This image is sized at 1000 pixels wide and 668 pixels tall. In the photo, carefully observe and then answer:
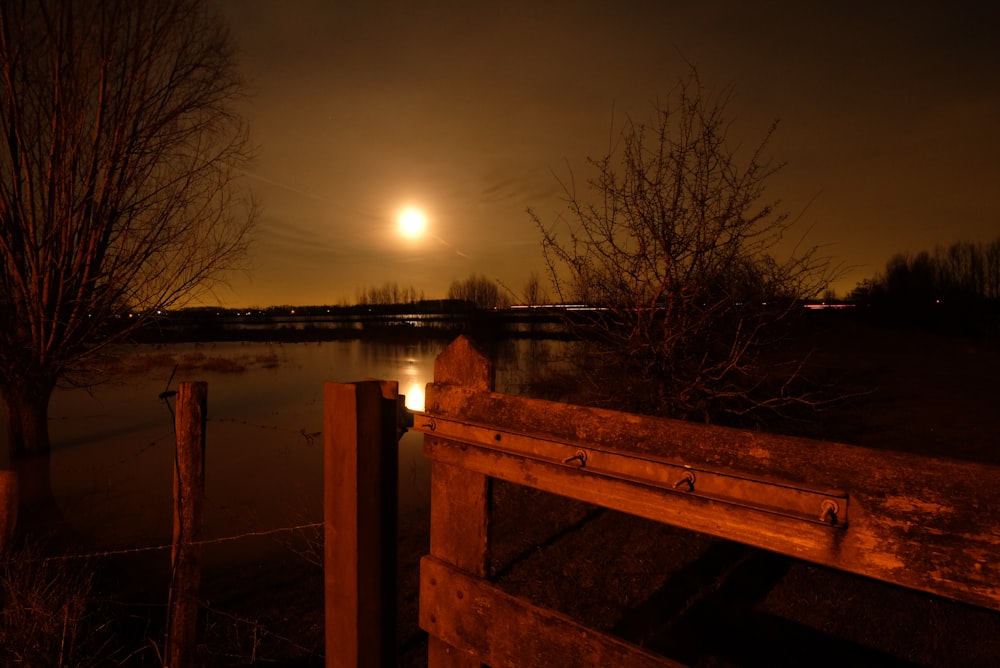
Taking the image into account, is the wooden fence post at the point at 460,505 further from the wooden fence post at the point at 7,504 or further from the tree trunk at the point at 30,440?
the tree trunk at the point at 30,440

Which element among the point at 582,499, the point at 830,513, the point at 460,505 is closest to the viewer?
the point at 830,513

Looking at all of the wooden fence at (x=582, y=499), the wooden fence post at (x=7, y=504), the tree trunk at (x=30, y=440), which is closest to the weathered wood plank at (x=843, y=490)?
the wooden fence at (x=582, y=499)

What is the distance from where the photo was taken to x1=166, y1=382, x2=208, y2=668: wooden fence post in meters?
3.54

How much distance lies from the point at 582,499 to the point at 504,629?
56 centimetres

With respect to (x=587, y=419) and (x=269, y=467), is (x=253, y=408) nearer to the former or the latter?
(x=269, y=467)

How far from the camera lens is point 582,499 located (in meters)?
1.65

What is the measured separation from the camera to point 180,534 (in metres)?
3.58

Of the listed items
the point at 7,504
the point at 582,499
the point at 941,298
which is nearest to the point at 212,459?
the point at 7,504

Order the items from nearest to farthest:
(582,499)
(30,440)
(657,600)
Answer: (582,499), (657,600), (30,440)

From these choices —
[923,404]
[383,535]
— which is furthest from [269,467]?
[923,404]

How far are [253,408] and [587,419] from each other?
72.1 ft

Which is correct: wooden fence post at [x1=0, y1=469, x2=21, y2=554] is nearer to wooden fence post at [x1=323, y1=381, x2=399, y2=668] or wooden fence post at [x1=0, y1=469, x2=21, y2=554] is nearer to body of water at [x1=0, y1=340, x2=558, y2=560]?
body of water at [x1=0, y1=340, x2=558, y2=560]

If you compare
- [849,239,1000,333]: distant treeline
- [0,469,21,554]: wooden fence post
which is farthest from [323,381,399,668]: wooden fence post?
[849,239,1000,333]: distant treeline

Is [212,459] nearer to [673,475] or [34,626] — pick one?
[34,626]
